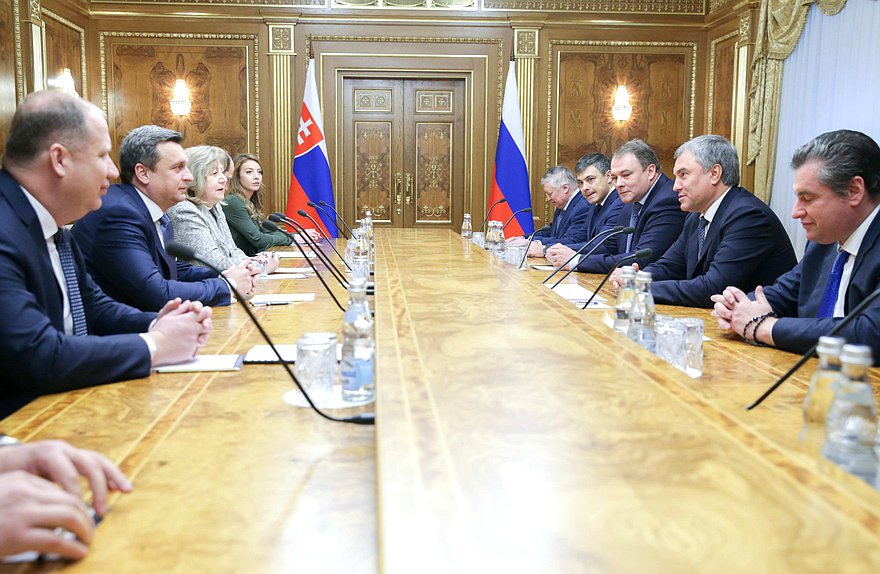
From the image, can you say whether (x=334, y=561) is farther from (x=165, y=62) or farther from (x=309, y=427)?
(x=165, y=62)

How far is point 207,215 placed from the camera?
158 inches

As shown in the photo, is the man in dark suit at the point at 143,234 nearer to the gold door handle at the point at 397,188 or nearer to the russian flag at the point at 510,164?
the russian flag at the point at 510,164

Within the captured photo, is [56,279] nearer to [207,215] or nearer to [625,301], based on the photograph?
[625,301]

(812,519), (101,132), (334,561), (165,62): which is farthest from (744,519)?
(165,62)

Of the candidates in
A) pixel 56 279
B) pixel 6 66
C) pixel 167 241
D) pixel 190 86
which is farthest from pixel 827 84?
pixel 6 66

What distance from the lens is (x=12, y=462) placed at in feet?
3.38

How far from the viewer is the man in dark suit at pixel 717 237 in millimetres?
2930

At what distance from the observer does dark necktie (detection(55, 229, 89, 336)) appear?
1.97 meters

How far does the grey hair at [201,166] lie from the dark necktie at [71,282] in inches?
79.5

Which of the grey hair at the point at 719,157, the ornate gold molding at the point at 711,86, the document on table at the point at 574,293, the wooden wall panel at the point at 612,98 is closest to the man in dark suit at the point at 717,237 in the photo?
→ the grey hair at the point at 719,157

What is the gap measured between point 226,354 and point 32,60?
5531mm

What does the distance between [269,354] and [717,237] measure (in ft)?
6.57

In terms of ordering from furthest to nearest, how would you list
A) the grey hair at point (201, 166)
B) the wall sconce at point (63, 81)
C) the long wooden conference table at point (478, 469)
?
1. the wall sconce at point (63, 81)
2. the grey hair at point (201, 166)
3. the long wooden conference table at point (478, 469)

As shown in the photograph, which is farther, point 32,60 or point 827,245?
point 32,60
